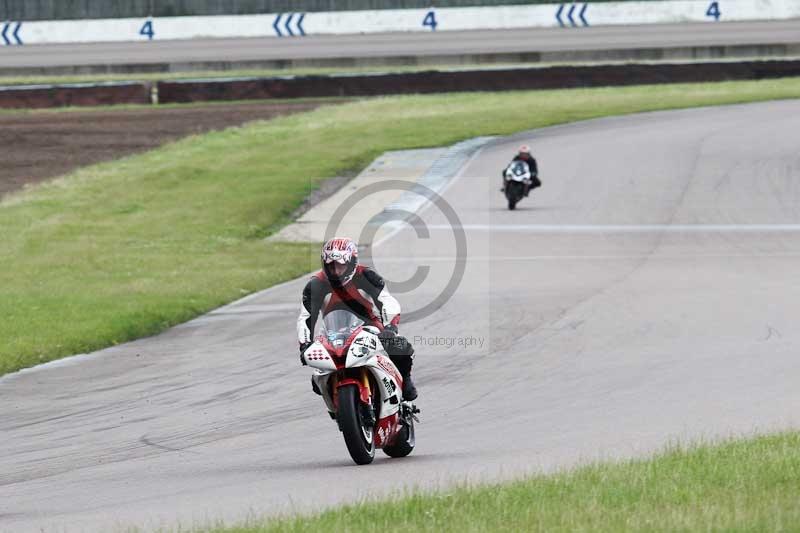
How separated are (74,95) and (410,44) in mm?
13250

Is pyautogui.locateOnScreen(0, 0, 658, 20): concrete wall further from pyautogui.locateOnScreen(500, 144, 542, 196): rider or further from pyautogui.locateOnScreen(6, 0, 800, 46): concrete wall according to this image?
pyautogui.locateOnScreen(500, 144, 542, 196): rider

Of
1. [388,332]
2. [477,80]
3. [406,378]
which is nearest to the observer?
[388,332]

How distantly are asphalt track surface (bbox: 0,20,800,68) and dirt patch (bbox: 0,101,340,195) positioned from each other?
22.0 feet

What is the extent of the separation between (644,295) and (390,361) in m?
9.12

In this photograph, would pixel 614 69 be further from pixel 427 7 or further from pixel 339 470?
pixel 339 470

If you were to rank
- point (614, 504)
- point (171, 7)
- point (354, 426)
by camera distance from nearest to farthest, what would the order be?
point (614, 504)
point (354, 426)
point (171, 7)

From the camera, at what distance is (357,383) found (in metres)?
9.70

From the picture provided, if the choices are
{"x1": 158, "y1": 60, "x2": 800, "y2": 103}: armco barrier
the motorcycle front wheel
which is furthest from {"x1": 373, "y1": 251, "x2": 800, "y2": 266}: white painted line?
{"x1": 158, "y1": 60, "x2": 800, "y2": 103}: armco barrier

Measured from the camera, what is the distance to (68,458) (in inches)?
431

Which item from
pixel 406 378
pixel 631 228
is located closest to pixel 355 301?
pixel 406 378

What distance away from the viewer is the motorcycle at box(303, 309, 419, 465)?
9.63 m

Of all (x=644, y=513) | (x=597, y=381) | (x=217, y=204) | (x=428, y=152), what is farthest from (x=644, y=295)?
(x=428, y=152)

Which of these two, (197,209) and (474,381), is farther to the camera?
(197,209)

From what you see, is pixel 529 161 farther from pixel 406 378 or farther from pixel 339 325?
pixel 339 325
